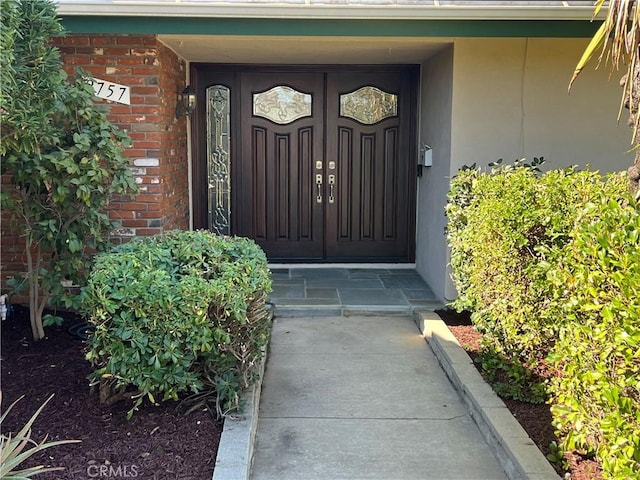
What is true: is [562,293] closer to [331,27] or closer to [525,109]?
[331,27]

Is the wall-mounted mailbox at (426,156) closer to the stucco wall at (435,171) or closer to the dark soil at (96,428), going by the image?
the stucco wall at (435,171)

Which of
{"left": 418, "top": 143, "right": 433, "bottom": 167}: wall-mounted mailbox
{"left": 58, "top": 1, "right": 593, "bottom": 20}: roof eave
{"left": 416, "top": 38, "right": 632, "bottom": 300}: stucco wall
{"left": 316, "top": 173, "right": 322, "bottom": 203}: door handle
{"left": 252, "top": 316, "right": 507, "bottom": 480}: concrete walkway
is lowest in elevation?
{"left": 252, "top": 316, "right": 507, "bottom": 480}: concrete walkway

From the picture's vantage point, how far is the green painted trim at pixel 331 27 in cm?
490

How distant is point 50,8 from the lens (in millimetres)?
4051

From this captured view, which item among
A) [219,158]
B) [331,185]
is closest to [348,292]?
[331,185]

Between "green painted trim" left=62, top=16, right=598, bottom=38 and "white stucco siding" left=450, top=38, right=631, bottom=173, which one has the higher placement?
"green painted trim" left=62, top=16, right=598, bottom=38

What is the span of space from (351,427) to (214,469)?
1.05 meters

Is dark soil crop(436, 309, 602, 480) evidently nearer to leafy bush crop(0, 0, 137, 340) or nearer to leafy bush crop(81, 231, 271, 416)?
leafy bush crop(81, 231, 271, 416)

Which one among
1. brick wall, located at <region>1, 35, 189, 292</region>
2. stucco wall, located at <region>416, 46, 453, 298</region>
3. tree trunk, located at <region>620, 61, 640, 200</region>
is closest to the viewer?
tree trunk, located at <region>620, 61, 640, 200</region>

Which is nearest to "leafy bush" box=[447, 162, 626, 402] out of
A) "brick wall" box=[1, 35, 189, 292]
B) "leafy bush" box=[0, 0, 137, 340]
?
"leafy bush" box=[0, 0, 137, 340]

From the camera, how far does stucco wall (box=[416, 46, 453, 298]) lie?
6.00 metres

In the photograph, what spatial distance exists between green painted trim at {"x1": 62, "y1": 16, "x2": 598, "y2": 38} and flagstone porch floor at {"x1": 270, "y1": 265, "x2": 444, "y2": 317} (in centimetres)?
249

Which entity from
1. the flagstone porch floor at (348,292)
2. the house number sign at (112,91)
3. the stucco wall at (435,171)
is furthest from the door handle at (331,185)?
the house number sign at (112,91)

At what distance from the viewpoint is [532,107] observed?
19.2ft
